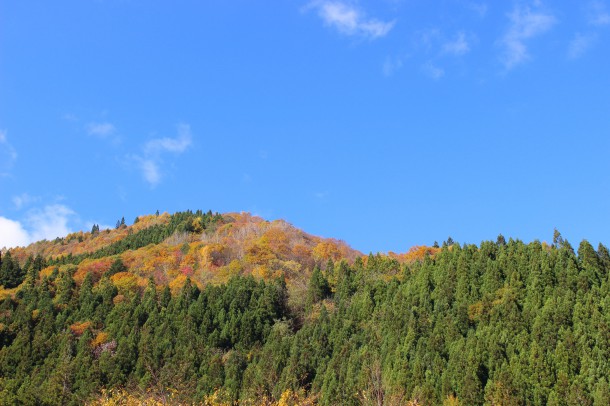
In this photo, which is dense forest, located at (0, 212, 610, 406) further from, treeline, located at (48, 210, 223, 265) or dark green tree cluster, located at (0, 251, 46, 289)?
treeline, located at (48, 210, 223, 265)

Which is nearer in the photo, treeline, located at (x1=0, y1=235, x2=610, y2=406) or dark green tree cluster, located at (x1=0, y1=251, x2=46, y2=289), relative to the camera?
treeline, located at (x1=0, y1=235, x2=610, y2=406)

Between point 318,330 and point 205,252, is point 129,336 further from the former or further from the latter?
point 205,252

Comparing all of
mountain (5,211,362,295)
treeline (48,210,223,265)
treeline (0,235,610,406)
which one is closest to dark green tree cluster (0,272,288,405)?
treeline (0,235,610,406)

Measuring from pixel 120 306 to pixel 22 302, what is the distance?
902cm

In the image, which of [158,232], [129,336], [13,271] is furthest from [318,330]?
[158,232]

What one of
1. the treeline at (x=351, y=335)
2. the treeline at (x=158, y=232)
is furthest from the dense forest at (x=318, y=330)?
the treeline at (x=158, y=232)

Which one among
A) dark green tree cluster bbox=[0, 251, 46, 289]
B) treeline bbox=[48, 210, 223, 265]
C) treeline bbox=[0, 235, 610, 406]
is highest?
treeline bbox=[48, 210, 223, 265]

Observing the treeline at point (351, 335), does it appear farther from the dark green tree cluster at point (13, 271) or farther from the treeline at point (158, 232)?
the treeline at point (158, 232)

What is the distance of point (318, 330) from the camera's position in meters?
36.6

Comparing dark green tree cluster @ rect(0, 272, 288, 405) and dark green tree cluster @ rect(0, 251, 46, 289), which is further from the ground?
dark green tree cluster @ rect(0, 251, 46, 289)

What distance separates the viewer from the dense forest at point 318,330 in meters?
25.9

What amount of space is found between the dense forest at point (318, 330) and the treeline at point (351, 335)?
9 cm

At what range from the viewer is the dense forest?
25.9 metres

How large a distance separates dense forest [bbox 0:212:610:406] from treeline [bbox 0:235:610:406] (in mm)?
91
